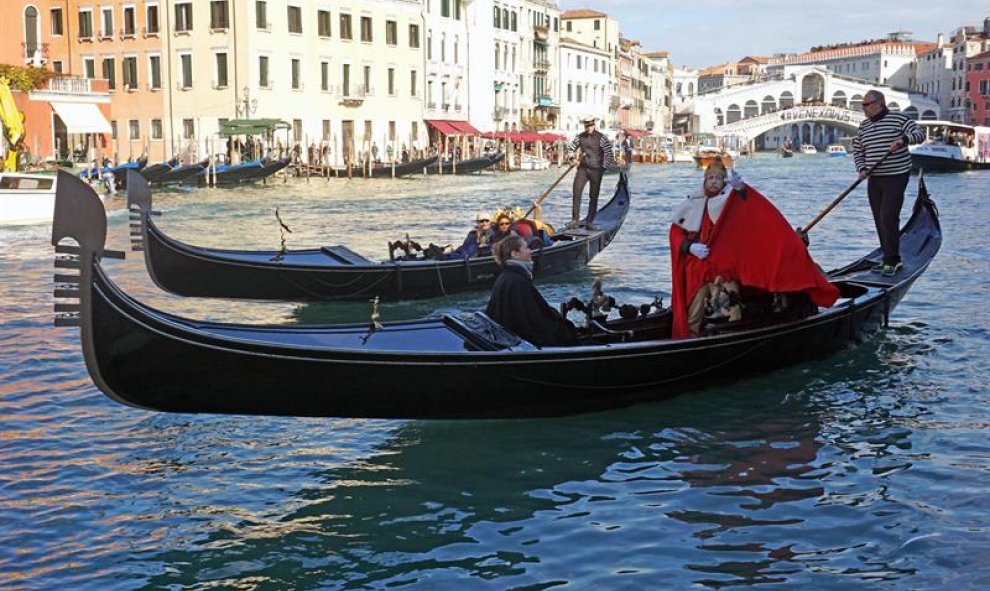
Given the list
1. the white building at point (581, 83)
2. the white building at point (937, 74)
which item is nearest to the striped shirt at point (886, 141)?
the white building at point (581, 83)

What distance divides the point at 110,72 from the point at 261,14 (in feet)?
14.5

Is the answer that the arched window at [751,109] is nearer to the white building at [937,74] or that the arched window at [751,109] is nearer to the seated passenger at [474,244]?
the white building at [937,74]

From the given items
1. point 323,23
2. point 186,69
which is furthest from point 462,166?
point 186,69

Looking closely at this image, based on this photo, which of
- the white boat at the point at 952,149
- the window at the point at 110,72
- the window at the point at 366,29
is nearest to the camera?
the window at the point at 110,72

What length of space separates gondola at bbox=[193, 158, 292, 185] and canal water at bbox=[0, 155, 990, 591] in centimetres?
1818

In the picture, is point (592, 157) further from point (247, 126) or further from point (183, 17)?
point (183, 17)

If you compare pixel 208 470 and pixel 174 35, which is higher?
pixel 174 35

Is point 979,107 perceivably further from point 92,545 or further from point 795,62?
point 92,545

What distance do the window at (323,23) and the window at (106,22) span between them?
508cm

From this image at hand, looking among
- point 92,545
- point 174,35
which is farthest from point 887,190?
point 174,35

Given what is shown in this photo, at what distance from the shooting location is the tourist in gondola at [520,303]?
4527 millimetres

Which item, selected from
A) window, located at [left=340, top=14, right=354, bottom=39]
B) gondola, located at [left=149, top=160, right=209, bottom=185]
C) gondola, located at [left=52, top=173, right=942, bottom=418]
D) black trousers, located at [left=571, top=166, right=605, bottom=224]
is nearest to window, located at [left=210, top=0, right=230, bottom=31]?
window, located at [left=340, top=14, right=354, bottom=39]

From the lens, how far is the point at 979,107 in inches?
2461

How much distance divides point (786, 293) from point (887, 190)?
4.95ft
